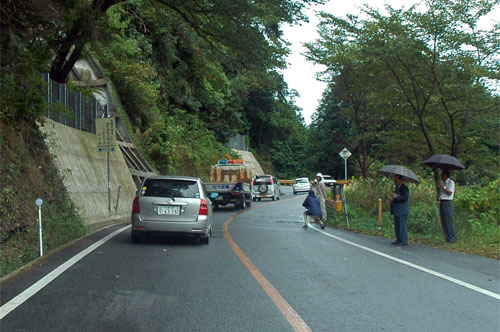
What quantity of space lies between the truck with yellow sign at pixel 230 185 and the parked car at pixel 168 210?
1357 cm

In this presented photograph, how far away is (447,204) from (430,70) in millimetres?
6441

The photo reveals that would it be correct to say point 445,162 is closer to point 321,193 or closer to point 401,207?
point 401,207

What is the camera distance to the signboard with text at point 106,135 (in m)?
18.0

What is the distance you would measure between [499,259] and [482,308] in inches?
176

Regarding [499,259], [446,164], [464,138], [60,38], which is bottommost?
[499,259]

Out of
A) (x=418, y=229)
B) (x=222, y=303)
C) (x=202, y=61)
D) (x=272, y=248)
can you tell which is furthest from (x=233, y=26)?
(x=222, y=303)

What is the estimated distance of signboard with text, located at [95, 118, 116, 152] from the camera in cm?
1795

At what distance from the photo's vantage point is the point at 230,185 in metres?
24.3

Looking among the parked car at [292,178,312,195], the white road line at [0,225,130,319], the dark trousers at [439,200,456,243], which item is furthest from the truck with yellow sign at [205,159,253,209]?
the parked car at [292,178,312,195]

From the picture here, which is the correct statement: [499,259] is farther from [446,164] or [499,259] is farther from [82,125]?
[82,125]

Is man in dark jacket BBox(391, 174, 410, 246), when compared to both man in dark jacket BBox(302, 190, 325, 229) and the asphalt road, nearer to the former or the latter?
the asphalt road

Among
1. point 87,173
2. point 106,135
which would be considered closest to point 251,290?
point 106,135

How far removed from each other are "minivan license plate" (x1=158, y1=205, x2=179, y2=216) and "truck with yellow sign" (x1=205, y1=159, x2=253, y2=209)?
45.3 feet

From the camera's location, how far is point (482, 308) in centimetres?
568
